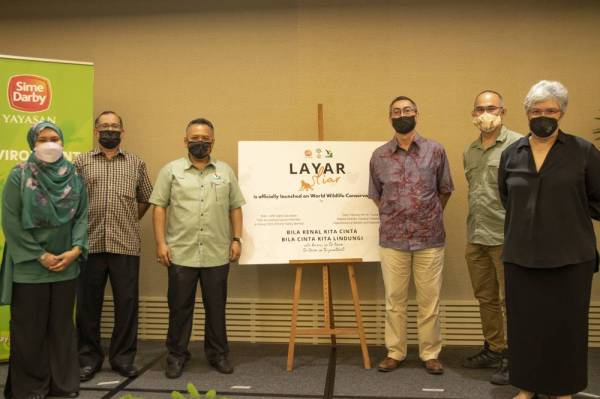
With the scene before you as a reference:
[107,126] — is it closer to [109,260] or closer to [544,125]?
[109,260]

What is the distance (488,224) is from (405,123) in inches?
31.0

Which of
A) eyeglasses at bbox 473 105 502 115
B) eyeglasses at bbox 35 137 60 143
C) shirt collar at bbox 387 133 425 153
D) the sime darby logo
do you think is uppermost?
the sime darby logo

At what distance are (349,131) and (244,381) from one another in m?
1.99

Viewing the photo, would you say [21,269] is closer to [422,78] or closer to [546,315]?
[546,315]

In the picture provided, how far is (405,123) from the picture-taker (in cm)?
320

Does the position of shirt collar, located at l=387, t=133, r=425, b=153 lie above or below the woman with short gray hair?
above

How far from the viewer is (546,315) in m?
2.40

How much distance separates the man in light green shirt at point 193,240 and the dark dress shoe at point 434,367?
1.25 metres

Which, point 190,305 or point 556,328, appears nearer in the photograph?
point 556,328

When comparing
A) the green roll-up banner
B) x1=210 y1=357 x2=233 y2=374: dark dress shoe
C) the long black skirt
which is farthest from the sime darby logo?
the long black skirt

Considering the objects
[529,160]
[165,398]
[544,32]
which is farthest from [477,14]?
[165,398]

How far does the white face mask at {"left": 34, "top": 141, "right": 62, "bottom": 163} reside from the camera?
8.77 ft

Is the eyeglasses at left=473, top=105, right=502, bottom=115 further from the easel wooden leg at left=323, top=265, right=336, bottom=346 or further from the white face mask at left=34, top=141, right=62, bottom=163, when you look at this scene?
the white face mask at left=34, top=141, right=62, bottom=163

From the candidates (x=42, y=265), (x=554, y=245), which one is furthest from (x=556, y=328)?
(x=42, y=265)
